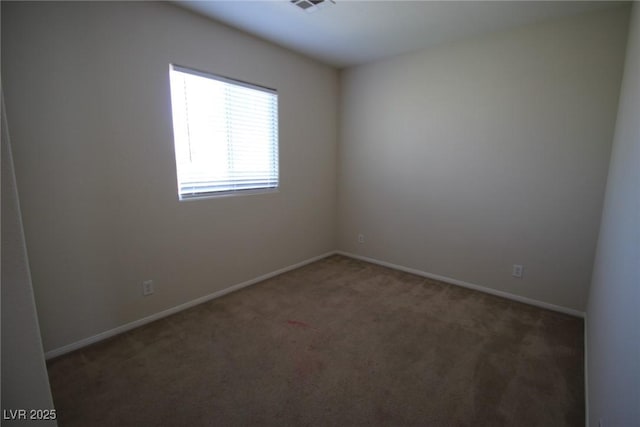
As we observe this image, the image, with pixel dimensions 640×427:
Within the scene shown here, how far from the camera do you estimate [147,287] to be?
2.46m

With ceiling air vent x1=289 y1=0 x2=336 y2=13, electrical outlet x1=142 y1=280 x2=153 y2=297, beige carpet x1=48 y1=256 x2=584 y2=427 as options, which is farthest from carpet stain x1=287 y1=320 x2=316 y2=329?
ceiling air vent x1=289 y1=0 x2=336 y2=13

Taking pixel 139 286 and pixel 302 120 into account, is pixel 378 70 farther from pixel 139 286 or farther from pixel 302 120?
pixel 139 286

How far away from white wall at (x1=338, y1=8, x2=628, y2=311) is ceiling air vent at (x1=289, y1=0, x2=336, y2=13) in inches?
55.3

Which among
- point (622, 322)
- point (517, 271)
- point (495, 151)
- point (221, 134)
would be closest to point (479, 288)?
point (517, 271)

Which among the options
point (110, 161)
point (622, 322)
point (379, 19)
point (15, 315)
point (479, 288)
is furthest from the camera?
point (479, 288)

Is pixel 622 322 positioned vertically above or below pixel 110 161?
below

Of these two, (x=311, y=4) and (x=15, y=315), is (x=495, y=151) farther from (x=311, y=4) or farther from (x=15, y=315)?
(x=15, y=315)

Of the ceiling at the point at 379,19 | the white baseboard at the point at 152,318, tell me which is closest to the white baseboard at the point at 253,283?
the white baseboard at the point at 152,318

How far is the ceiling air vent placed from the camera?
2279mm

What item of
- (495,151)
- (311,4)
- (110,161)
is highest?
(311,4)

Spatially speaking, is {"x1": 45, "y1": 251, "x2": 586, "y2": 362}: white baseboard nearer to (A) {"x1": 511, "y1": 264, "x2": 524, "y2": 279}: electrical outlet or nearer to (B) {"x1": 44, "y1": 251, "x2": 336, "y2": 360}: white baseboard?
(B) {"x1": 44, "y1": 251, "x2": 336, "y2": 360}: white baseboard

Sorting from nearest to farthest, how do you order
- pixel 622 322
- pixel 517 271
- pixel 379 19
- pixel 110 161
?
pixel 622 322 < pixel 110 161 < pixel 379 19 < pixel 517 271

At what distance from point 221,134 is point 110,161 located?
3.15 feet

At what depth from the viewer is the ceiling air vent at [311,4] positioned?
2.28 meters
